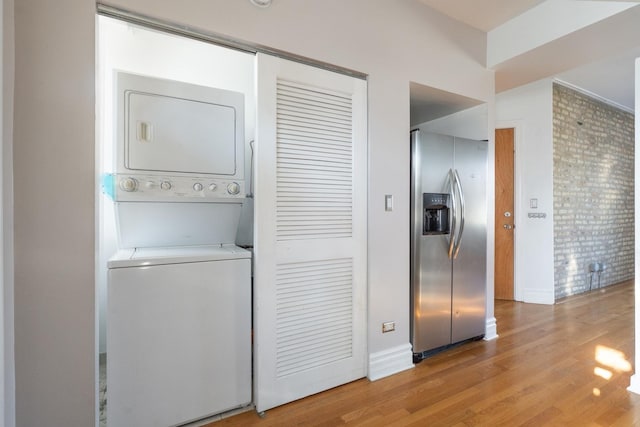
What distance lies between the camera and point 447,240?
235cm

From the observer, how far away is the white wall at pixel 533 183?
3.62 meters

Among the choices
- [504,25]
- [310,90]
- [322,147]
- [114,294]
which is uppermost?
[504,25]

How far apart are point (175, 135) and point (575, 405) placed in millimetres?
2745

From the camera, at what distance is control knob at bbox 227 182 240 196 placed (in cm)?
177

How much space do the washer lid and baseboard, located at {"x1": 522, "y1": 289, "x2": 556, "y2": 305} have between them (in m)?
3.73

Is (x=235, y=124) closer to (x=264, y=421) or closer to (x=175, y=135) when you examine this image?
(x=175, y=135)

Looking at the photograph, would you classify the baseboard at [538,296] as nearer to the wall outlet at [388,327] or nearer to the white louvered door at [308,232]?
Result: the wall outlet at [388,327]

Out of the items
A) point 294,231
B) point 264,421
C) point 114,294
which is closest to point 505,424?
point 264,421

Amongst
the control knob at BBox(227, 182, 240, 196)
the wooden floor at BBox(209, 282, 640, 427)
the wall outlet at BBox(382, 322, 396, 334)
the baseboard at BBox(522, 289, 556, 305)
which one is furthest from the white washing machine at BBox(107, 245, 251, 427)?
the baseboard at BBox(522, 289, 556, 305)

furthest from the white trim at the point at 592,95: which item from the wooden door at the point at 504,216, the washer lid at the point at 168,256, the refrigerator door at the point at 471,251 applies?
the washer lid at the point at 168,256

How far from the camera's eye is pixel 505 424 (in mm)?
1548

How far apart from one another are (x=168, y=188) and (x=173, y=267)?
1.40 feet

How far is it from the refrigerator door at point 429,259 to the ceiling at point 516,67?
0.54 meters

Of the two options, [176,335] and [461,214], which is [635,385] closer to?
[461,214]
